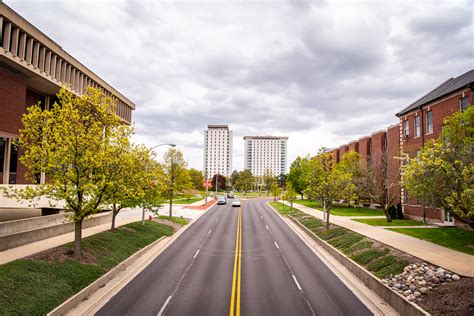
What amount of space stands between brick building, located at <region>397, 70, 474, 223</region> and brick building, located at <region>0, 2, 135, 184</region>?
112ft

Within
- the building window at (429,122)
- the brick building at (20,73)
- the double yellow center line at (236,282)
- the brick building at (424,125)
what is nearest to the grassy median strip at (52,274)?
the double yellow center line at (236,282)

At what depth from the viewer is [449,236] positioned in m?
22.9

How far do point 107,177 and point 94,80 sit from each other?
4092 centimetres

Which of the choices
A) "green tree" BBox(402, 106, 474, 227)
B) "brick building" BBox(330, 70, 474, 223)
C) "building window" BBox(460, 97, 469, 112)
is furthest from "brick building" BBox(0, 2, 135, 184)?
"building window" BBox(460, 97, 469, 112)

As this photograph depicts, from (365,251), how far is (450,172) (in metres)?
6.47

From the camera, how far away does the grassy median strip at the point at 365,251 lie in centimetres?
1538

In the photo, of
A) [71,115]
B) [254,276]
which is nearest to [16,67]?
[71,115]

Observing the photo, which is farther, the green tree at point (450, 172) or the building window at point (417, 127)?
the building window at point (417, 127)

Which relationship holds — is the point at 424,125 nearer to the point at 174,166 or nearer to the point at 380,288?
the point at 380,288

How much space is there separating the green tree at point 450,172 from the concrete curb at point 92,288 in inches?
665

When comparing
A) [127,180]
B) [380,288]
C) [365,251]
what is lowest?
[380,288]

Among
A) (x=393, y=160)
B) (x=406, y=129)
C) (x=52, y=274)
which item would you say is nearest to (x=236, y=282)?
(x=52, y=274)

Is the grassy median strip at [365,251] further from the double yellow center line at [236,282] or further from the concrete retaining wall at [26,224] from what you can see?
the concrete retaining wall at [26,224]

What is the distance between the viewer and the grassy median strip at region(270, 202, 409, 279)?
15383 mm
